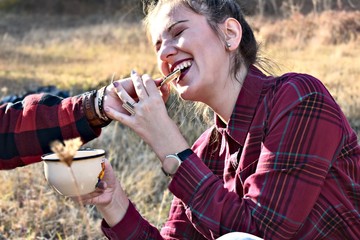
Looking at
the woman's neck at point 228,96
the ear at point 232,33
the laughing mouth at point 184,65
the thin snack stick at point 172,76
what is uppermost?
the ear at point 232,33

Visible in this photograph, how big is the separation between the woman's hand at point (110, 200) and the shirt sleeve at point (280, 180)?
32cm

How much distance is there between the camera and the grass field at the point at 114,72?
3320 millimetres

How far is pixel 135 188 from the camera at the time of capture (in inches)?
150

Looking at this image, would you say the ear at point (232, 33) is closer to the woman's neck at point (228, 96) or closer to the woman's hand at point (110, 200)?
the woman's neck at point (228, 96)

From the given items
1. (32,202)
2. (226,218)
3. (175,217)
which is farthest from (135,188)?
(226,218)

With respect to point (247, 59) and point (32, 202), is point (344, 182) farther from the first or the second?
point (32, 202)

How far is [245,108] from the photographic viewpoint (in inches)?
82.7

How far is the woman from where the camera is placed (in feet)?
6.23

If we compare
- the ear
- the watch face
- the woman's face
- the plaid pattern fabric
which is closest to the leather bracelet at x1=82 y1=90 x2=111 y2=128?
the plaid pattern fabric

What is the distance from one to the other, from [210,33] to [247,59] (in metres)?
0.19

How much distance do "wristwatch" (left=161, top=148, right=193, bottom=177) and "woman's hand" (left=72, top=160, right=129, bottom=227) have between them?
0.27 m

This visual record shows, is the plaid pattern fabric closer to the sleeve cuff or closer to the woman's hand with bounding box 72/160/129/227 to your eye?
the woman's hand with bounding box 72/160/129/227

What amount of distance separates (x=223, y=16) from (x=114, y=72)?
4.30 feet

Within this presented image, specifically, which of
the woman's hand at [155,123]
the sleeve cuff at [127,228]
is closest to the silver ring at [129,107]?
the woman's hand at [155,123]
